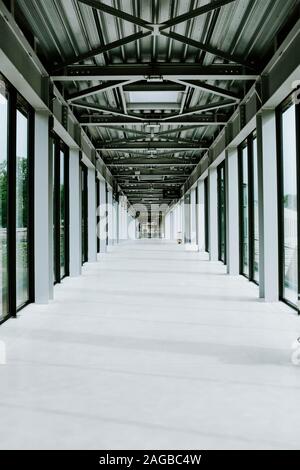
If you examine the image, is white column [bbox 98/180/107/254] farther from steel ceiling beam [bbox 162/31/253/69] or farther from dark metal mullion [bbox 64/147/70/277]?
steel ceiling beam [bbox 162/31/253/69]

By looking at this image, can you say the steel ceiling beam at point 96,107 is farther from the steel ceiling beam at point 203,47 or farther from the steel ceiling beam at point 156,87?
the steel ceiling beam at point 203,47

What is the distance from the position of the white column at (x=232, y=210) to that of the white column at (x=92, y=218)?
5599 mm

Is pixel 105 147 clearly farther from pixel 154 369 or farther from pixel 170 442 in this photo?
pixel 170 442

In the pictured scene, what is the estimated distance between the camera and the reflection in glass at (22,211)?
283 inches

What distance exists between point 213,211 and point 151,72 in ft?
27.8

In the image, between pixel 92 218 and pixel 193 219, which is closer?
pixel 92 218

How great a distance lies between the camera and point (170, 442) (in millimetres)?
2711

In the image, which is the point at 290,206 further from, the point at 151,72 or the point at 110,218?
the point at 110,218

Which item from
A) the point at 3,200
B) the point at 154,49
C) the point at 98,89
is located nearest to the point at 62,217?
the point at 98,89

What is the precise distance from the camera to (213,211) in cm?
1580

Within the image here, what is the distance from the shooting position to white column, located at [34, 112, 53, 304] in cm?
774

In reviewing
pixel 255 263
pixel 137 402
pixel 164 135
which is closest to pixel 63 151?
pixel 164 135
